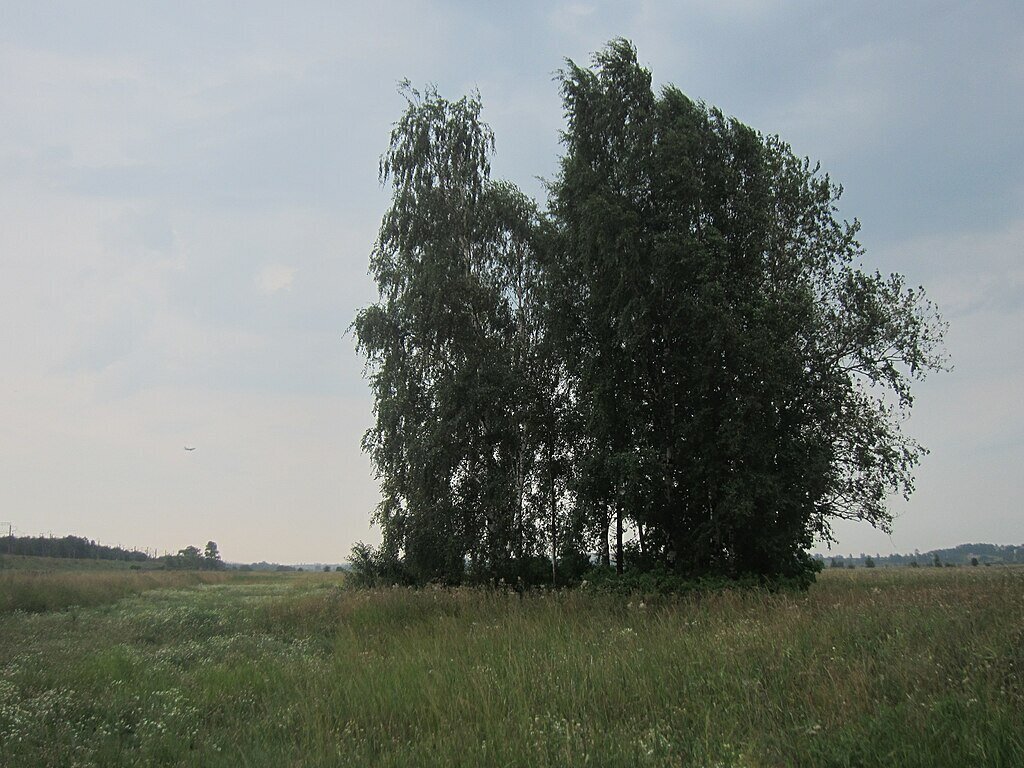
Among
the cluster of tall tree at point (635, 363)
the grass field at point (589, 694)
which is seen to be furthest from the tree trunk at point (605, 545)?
the grass field at point (589, 694)

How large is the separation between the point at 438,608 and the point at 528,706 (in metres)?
8.06

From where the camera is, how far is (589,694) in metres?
6.22

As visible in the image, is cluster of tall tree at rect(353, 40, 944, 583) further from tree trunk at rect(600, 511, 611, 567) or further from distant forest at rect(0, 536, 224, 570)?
distant forest at rect(0, 536, 224, 570)

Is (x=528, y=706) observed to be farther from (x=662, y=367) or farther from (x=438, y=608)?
(x=662, y=367)

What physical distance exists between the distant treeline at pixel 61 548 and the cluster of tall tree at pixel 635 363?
72.4 metres

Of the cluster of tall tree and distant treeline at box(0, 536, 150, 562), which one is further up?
the cluster of tall tree

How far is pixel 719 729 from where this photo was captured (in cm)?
521

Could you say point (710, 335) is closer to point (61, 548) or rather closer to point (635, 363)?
point (635, 363)

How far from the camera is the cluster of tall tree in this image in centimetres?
1608

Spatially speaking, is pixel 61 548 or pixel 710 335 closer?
pixel 710 335

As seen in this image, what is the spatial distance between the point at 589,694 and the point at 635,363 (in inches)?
481

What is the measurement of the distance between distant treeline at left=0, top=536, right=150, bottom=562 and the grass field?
80.0m

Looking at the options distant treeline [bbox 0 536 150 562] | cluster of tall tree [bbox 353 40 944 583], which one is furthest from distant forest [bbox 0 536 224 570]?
cluster of tall tree [bbox 353 40 944 583]

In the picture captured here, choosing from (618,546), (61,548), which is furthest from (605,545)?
(61,548)
